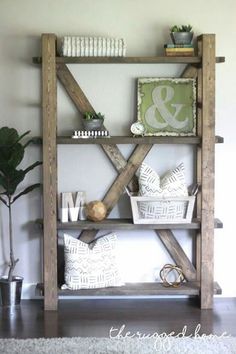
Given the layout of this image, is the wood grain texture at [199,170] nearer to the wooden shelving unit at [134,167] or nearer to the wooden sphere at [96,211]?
the wooden shelving unit at [134,167]

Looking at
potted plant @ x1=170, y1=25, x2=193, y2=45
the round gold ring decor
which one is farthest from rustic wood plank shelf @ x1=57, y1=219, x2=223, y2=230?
potted plant @ x1=170, y1=25, x2=193, y2=45

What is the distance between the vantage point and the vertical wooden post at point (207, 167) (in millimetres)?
4504

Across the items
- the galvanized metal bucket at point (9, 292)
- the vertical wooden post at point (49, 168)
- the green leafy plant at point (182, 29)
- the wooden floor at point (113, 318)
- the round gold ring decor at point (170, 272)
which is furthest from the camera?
A: the round gold ring decor at point (170, 272)

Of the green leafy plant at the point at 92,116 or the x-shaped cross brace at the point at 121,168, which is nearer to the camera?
the green leafy plant at the point at 92,116

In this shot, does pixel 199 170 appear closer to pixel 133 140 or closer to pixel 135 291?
pixel 133 140

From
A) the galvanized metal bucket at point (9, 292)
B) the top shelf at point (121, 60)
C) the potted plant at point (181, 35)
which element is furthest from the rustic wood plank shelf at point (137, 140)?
the galvanized metal bucket at point (9, 292)

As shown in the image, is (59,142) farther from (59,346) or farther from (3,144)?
(59,346)

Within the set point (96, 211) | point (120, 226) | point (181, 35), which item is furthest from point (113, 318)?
point (181, 35)

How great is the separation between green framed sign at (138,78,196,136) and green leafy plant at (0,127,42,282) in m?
0.85

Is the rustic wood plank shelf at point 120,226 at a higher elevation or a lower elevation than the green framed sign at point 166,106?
lower

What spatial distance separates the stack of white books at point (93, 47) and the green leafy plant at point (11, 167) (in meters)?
0.67

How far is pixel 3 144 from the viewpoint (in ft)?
14.9

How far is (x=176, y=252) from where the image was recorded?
16.0 feet

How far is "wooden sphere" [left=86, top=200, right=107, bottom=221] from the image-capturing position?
4672 mm
